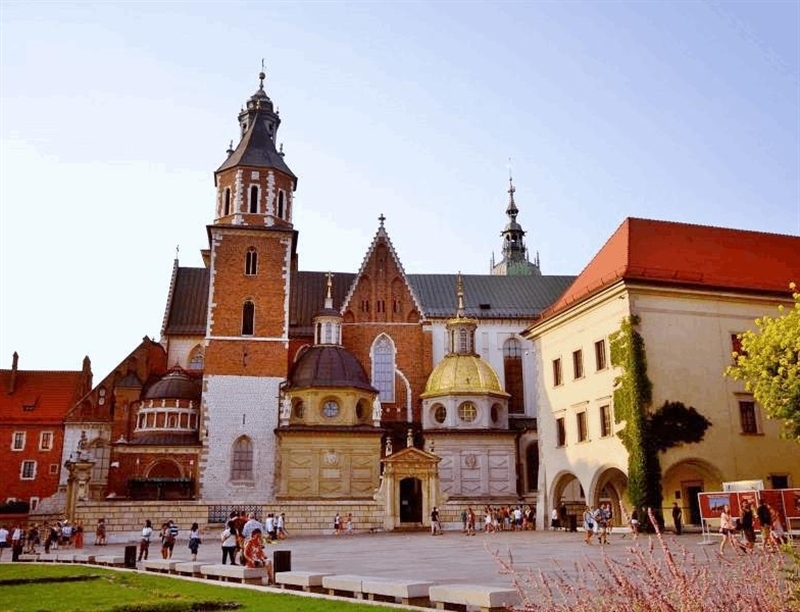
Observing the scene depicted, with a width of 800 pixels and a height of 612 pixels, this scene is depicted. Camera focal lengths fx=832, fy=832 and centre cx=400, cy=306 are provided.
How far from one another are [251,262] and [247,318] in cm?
352

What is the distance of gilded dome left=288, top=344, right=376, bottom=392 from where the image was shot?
4891cm

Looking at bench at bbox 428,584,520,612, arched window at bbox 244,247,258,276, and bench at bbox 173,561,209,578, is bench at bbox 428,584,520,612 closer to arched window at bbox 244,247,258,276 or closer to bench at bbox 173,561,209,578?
bench at bbox 173,561,209,578

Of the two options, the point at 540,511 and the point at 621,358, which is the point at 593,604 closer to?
the point at 621,358

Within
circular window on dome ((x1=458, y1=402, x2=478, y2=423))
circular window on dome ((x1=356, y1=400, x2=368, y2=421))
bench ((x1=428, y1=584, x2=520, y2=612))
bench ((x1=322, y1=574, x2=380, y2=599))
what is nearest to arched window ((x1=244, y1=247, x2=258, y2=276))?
circular window on dome ((x1=356, y1=400, x2=368, y2=421))

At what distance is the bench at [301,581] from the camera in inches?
578

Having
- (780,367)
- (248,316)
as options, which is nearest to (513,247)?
(248,316)

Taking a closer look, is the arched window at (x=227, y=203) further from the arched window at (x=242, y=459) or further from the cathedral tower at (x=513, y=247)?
the cathedral tower at (x=513, y=247)

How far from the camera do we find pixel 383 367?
55031 millimetres

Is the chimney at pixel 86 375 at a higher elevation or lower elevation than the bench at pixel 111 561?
higher

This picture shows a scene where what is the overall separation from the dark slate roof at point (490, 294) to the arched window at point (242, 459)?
15.9m

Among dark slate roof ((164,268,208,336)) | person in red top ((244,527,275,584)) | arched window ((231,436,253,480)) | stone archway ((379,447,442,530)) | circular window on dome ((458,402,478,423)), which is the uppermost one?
dark slate roof ((164,268,208,336))

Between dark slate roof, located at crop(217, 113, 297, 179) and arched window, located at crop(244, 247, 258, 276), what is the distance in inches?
221

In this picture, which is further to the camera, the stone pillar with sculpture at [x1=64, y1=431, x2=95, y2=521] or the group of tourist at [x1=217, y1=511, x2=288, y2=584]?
the stone pillar with sculpture at [x1=64, y1=431, x2=95, y2=521]

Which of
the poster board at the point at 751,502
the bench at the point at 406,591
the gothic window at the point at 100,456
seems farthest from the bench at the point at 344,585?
the gothic window at the point at 100,456
